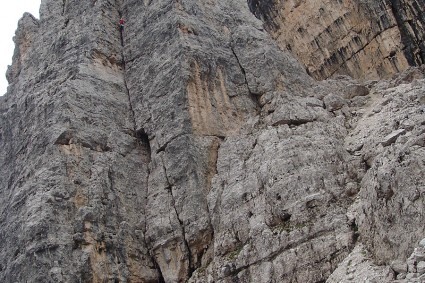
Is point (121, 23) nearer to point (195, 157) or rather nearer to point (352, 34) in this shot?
point (195, 157)

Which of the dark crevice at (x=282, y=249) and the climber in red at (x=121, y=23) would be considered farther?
the climber in red at (x=121, y=23)

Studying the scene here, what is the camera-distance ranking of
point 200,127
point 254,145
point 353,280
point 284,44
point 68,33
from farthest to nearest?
1. point 284,44
2. point 68,33
3. point 200,127
4. point 254,145
5. point 353,280

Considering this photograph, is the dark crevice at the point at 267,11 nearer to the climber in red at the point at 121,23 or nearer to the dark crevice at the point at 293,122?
the climber in red at the point at 121,23

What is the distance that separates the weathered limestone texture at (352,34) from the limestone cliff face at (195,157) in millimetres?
738

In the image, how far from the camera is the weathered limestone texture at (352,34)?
43375 millimetres

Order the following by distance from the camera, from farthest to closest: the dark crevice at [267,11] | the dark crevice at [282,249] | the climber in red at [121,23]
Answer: the dark crevice at [267,11] → the climber in red at [121,23] → the dark crevice at [282,249]

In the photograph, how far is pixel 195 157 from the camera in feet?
109

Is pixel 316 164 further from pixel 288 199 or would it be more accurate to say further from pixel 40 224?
pixel 40 224

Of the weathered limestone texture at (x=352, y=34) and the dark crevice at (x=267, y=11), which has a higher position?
the dark crevice at (x=267, y=11)

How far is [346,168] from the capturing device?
2816 centimetres

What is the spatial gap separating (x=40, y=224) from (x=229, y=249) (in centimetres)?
1049

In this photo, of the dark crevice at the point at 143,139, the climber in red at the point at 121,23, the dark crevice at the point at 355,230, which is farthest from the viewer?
the climber in red at the point at 121,23

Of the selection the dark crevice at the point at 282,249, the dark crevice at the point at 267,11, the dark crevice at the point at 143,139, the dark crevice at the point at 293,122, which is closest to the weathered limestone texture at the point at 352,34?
the dark crevice at the point at 267,11

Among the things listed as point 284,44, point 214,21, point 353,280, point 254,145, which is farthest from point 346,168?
point 284,44
